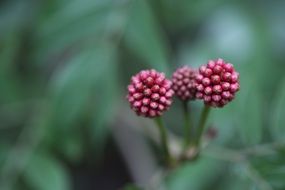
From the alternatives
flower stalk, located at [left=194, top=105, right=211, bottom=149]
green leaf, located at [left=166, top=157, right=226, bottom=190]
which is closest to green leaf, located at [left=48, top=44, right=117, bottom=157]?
green leaf, located at [left=166, top=157, right=226, bottom=190]

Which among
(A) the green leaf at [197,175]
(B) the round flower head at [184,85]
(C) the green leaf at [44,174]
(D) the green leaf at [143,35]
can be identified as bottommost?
(C) the green leaf at [44,174]

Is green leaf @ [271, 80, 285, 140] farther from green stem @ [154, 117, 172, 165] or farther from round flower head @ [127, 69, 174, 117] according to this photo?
round flower head @ [127, 69, 174, 117]

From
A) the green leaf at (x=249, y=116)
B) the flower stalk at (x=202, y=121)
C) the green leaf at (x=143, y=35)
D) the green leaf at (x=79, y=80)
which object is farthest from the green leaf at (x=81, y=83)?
the flower stalk at (x=202, y=121)

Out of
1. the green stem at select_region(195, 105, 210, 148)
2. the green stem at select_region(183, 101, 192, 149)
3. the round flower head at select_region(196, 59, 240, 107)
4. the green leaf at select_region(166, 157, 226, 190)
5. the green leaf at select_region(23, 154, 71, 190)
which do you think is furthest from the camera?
the green leaf at select_region(23, 154, 71, 190)

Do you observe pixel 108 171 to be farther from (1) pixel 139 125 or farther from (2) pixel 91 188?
(1) pixel 139 125

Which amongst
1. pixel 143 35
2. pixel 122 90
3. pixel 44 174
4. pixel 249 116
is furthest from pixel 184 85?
pixel 122 90

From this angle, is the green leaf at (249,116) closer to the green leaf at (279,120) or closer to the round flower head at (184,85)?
the green leaf at (279,120)

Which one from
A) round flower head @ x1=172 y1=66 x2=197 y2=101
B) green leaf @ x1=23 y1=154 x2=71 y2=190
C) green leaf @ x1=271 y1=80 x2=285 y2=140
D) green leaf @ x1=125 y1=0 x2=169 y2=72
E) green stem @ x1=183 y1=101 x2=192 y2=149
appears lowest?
green leaf @ x1=23 y1=154 x2=71 y2=190
